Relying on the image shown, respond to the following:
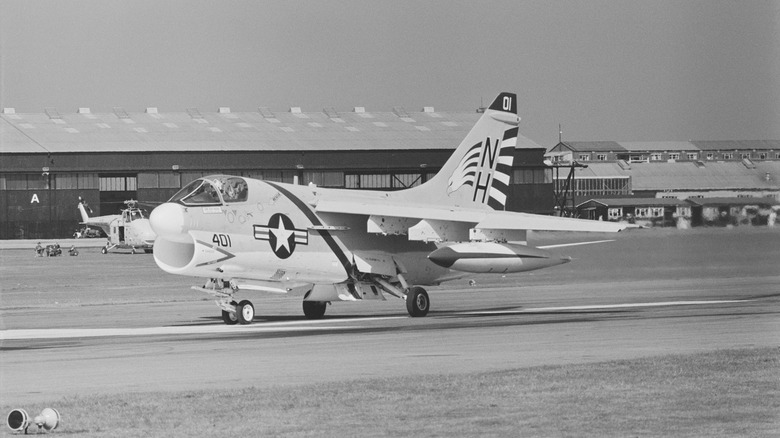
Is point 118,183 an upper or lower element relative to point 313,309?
upper

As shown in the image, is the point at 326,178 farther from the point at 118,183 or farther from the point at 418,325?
the point at 418,325

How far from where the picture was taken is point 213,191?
26453mm

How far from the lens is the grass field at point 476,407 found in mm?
11797

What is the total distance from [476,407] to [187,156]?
8263 centimetres

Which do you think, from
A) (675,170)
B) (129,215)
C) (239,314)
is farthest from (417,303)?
(129,215)

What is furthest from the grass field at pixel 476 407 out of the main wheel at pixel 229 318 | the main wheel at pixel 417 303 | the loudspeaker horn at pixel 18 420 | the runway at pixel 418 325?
the main wheel at pixel 417 303

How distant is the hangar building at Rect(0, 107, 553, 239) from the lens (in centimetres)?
9262

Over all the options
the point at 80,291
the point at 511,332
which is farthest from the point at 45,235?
the point at 511,332

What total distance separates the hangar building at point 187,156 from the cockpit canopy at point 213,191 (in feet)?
215

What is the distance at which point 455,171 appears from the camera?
105ft

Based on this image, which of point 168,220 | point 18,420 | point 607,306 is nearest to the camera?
point 18,420

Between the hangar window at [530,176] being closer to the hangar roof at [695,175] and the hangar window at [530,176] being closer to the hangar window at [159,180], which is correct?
the hangar roof at [695,175]

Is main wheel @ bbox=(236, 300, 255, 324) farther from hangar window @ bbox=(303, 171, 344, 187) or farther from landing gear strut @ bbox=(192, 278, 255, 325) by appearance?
hangar window @ bbox=(303, 171, 344, 187)

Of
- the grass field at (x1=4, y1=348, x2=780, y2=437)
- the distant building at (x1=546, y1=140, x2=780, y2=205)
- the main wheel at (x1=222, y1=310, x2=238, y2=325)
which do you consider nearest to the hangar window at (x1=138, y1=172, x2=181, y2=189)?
the distant building at (x1=546, y1=140, x2=780, y2=205)
